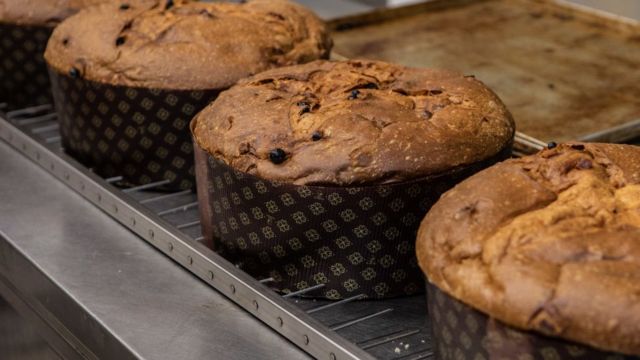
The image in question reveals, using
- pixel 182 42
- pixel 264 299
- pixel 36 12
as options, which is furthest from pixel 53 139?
pixel 264 299

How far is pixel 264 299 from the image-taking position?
1605 mm

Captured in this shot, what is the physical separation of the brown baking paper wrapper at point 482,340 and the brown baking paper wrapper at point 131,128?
0.82 m

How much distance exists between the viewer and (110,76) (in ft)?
6.75

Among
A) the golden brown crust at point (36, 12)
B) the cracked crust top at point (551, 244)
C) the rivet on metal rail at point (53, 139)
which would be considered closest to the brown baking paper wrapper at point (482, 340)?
the cracked crust top at point (551, 244)

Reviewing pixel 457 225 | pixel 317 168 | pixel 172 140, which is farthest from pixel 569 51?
pixel 457 225

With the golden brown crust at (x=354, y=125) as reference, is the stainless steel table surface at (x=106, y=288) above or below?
below

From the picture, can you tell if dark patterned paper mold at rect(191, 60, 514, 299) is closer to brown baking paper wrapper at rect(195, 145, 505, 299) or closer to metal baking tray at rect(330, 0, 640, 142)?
brown baking paper wrapper at rect(195, 145, 505, 299)

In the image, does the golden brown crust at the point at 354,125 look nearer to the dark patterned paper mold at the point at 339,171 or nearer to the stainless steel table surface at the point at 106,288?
the dark patterned paper mold at the point at 339,171

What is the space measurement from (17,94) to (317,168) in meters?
1.19

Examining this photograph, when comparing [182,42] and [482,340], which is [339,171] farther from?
[182,42]

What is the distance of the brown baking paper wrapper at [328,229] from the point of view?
5.28 feet

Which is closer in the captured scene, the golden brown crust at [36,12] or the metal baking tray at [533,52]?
the metal baking tray at [533,52]

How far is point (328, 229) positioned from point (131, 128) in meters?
0.63

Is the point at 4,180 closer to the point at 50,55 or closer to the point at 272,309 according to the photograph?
the point at 50,55
